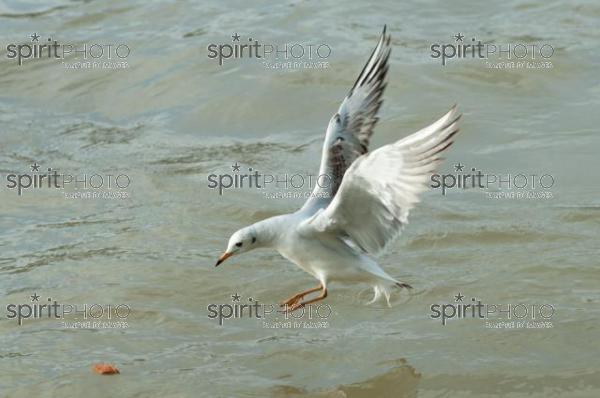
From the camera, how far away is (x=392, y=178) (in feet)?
23.6

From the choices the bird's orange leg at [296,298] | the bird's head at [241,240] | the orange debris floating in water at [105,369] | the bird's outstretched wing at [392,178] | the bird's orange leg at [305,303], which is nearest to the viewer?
the bird's outstretched wing at [392,178]

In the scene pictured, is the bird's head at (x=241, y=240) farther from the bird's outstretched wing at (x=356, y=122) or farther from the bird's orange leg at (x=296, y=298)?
the bird's outstretched wing at (x=356, y=122)

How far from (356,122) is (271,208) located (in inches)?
98.8

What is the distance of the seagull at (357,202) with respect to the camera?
280 inches

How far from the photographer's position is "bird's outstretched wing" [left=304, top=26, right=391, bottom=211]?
27.9 feet


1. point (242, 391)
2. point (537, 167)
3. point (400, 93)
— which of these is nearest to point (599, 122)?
point (537, 167)

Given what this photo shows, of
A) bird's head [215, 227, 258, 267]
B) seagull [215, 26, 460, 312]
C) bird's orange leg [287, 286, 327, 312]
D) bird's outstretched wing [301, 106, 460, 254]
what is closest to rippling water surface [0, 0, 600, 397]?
bird's orange leg [287, 286, 327, 312]

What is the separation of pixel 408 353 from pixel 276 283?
183cm

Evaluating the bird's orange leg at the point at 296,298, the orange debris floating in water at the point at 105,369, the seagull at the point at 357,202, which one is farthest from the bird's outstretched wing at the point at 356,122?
the orange debris floating in water at the point at 105,369

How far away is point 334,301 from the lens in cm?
923

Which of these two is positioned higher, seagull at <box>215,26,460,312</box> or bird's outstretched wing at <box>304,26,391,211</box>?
bird's outstretched wing at <box>304,26,391,211</box>

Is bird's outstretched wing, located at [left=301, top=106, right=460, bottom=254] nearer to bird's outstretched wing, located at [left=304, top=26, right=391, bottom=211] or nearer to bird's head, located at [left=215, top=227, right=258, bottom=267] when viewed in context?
bird's head, located at [left=215, top=227, right=258, bottom=267]

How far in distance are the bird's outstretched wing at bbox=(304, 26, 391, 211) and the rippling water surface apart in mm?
1230

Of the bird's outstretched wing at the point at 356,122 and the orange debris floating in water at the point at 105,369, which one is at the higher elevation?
the bird's outstretched wing at the point at 356,122
